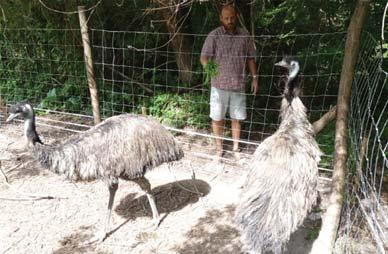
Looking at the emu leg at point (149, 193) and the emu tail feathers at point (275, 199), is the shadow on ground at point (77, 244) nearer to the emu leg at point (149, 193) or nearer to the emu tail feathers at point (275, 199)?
the emu leg at point (149, 193)

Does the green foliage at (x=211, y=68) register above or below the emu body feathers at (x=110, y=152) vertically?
above

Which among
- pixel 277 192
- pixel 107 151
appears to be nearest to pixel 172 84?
pixel 107 151

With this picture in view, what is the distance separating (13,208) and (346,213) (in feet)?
9.50

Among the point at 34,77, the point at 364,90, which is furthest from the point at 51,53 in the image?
the point at 364,90

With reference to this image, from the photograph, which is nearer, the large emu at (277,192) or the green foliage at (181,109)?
the large emu at (277,192)

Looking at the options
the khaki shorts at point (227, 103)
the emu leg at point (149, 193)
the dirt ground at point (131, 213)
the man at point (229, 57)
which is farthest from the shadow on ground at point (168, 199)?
the man at point (229, 57)

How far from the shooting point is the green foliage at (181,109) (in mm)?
5801

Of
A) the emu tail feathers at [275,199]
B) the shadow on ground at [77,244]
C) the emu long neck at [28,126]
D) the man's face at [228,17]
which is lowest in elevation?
the shadow on ground at [77,244]

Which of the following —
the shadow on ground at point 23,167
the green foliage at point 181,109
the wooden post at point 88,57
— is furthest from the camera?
the green foliage at point 181,109

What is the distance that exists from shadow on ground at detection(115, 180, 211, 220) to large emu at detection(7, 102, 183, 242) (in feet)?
1.21

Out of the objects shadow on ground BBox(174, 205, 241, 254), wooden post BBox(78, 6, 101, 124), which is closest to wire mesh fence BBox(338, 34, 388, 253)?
shadow on ground BBox(174, 205, 241, 254)

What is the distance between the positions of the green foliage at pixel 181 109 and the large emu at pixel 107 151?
214 centimetres

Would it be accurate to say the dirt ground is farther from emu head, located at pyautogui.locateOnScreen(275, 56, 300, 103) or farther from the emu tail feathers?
emu head, located at pyautogui.locateOnScreen(275, 56, 300, 103)

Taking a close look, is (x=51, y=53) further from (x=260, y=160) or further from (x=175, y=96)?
(x=260, y=160)
